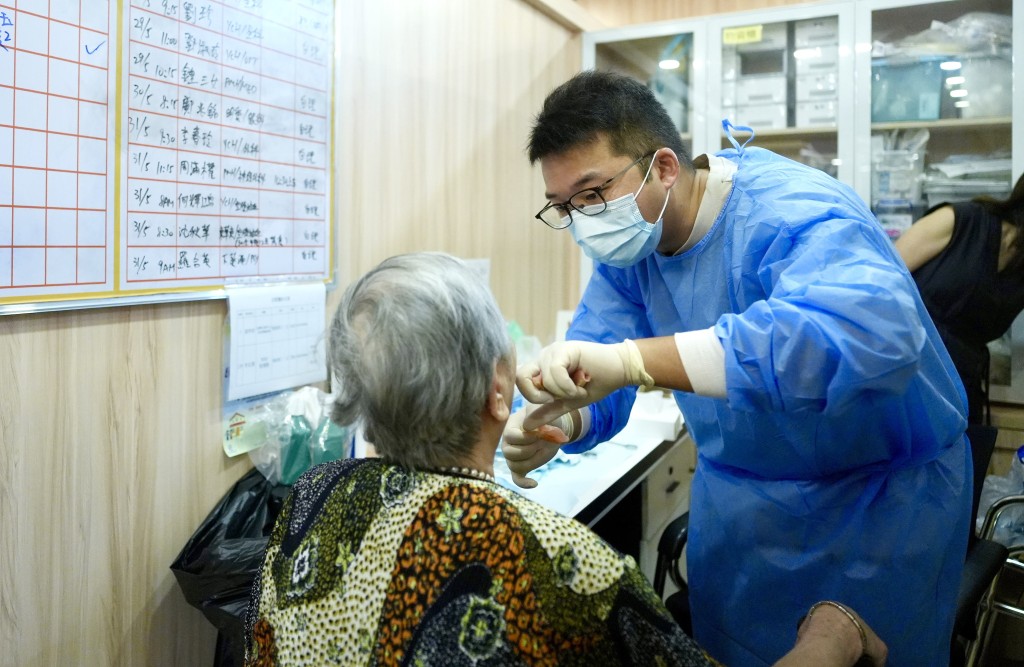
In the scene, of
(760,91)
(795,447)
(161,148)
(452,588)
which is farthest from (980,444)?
(161,148)

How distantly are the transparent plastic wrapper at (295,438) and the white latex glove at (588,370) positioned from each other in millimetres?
701

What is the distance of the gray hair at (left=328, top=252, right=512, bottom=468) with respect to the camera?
2.86 ft

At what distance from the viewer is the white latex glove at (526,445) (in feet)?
4.37

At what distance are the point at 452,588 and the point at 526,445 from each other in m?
0.58

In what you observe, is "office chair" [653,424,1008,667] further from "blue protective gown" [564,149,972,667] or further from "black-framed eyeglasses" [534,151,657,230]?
"black-framed eyeglasses" [534,151,657,230]

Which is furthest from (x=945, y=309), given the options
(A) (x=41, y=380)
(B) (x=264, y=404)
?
(A) (x=41, y=380)

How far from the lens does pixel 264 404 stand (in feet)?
5.44

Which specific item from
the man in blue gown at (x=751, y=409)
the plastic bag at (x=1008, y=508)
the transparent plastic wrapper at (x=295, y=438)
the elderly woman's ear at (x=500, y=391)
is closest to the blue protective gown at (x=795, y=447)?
the man in blue gown at (x=751, y=409)

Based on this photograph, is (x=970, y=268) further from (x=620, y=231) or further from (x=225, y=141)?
(x=225, y=141)

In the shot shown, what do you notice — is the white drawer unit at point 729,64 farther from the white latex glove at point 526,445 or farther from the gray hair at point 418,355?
the gray hair at point 418,355

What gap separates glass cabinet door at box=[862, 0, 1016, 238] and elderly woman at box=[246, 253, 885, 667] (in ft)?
8.01

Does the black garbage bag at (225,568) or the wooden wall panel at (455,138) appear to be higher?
the wooden wall panel at (455,138)

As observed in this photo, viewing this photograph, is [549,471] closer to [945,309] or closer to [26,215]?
[26,215]

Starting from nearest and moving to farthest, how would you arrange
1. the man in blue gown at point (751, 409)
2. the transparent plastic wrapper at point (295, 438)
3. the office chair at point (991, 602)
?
the man in blue gown at point (751, 409) → the transparent plastic wrapper at point (295, 438) → the office chair at point (991, 602)
